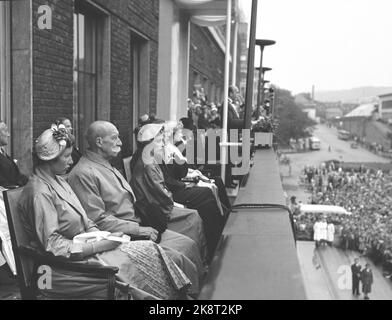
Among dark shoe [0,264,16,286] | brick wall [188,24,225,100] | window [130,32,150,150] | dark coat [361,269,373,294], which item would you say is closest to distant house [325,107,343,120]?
brick wall [188,24,225,100]

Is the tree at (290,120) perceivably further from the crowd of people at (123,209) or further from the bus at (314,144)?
the crowd of people at (123,209)

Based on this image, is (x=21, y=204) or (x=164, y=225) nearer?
(x=21, y=204)

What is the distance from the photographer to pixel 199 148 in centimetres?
833

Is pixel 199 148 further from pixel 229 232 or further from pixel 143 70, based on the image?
pixel 229 232

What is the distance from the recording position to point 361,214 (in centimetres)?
3731

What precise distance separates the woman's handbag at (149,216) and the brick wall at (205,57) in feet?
38.5

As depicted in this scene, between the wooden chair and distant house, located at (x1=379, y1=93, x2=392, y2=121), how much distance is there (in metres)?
75.5

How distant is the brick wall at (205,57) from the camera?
16438mm

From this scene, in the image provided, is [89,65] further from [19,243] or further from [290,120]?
[290,120]

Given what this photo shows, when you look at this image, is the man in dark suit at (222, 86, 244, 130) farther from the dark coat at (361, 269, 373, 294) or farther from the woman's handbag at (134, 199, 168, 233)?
the woman's handbag at (134, 199, 168, 233)

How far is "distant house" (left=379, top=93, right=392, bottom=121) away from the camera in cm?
7569

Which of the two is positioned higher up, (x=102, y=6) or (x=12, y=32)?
(x=102, y=6)
